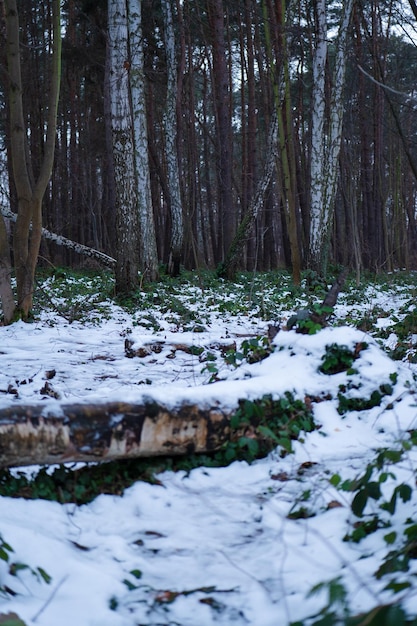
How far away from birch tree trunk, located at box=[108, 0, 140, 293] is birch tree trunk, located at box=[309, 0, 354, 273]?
4.37 meters

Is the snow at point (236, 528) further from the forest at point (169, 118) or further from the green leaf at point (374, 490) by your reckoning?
the forest at point (169, 118)

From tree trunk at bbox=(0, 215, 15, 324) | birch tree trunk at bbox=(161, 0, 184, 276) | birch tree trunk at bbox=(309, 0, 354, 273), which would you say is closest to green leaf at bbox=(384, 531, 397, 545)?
tree trunk at bbox=(0, 215, 15, 324)

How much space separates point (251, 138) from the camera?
19750 mm

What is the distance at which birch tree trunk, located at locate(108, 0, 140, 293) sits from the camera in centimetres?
1040

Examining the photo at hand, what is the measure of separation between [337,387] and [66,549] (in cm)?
226

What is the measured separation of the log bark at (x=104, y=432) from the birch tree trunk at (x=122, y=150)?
7.85 m

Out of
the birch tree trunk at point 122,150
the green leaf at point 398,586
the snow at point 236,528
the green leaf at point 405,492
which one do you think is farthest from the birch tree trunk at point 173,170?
the green leaf at point 398,586

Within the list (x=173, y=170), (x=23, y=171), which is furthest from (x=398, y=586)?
(x=173, y=170)

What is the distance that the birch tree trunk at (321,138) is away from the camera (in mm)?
12998

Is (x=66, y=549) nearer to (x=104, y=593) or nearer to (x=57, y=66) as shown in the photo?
(x=104, y=593)

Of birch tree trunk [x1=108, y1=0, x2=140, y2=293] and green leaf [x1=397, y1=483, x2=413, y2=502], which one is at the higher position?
birch tree trunk [x1=108, y1=0, x2=140, y2=293]

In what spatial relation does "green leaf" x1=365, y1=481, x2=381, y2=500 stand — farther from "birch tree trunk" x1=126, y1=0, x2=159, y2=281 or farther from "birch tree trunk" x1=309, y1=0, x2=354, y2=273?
"birch tree trunk" x1=309, y1=0, x2=354, y2=273

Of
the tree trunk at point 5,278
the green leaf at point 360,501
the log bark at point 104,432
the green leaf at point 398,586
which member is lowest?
the green leaf at point 360,501

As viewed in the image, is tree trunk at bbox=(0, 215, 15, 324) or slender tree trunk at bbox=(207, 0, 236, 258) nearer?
tree trunk at bbox=(0, 215, 15, 324)
